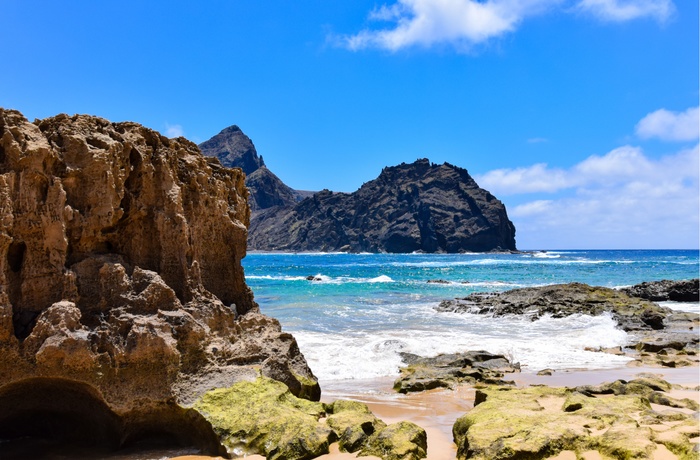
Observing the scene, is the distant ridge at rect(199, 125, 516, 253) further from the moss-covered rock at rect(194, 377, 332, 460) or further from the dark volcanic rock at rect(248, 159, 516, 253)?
the moss-covered rock at rect(194, 377, 332, 460)

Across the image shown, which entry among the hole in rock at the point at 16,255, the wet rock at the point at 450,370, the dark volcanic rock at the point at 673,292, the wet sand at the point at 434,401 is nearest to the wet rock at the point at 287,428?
the wet sand at the point at 434,401

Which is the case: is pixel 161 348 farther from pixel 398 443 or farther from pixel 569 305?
pixel 569 305

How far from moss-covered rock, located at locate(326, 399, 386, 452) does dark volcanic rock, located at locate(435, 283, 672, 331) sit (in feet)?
48.5

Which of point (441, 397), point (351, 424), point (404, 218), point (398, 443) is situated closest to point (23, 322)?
point (351, 424)

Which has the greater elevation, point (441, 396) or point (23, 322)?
point (23, 322)

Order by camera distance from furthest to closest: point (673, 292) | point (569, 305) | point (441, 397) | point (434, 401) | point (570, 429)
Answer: point (673, 292) < point (569, 305) < point (441, 397) < point (434, 401) < point (570, 429)

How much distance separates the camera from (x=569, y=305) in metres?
22.5

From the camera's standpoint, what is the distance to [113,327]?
229 inches

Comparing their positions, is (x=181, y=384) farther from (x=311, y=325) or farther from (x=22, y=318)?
(x=311, y=325)

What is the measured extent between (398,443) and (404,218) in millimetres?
145295

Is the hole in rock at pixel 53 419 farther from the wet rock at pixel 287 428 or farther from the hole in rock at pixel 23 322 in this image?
the wet rock at pixel 287 428

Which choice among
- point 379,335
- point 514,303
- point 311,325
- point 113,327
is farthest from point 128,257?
point 514,303

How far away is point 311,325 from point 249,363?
35.7 feet

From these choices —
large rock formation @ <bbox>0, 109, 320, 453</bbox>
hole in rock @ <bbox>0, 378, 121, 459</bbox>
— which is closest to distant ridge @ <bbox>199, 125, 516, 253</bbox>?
large rock formation @ <bbox>0, 109, 320, 453</bbox>
